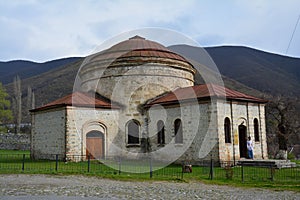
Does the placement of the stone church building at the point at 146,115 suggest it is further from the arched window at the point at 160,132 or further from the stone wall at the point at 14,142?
the stone wall at the point at 14,142

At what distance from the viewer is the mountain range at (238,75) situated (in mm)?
81688

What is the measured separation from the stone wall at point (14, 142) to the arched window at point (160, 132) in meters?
21.7

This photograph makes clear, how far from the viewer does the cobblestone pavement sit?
9.84m

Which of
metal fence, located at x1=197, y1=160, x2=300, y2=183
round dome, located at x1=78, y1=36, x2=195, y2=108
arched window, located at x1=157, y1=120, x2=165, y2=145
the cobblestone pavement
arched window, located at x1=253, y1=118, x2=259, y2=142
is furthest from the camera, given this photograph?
round dome, located at x1=78, y1=36, x2=195, y2=108

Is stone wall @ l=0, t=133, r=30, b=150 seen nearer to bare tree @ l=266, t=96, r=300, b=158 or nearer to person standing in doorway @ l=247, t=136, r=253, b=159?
bare tree @ l=266, t=96, r=300, b=158

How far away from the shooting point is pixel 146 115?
23953 millimetres

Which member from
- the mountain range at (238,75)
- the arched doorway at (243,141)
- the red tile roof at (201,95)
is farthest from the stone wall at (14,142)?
the mountain range at (238,75)

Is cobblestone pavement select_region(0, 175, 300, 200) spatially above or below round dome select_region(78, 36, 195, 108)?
below

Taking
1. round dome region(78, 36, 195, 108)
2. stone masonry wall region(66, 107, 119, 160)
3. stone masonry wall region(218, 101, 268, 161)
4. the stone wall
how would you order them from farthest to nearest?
the stone wall
round dome region(78, 36, 195, 108)
stone masonry wall region(66, 107, 119, 160)
stone masonry wall region(218, 101, 268, 161)

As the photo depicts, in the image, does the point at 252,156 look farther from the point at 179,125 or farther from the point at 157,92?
the point at 157,92

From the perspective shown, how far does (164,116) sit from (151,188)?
1096 cm

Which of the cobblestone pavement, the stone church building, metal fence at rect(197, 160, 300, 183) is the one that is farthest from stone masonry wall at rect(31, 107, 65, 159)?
metal fence at rect(197, 160, 300, 183)

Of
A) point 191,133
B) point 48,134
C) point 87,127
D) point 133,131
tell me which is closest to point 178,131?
point 191,133

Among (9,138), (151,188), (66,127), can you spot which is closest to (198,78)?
(9,138)
